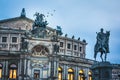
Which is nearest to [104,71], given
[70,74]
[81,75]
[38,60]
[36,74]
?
[38,60]

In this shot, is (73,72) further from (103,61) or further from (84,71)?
(103,61)

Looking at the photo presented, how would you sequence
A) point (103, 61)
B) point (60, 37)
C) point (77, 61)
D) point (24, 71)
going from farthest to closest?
1. point (60, 37)
2. point (77, 61)
3. point (24, 71)
4. point (103, 61)

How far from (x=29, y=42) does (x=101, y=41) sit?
34414 mm

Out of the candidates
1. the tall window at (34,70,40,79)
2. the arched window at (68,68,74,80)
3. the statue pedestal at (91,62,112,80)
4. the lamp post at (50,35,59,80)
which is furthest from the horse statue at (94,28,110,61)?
the arched window at (68,68,74,80)

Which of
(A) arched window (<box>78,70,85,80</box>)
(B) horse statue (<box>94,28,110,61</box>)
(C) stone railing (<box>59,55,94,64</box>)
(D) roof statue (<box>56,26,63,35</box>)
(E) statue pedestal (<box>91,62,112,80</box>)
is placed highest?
(D) roof statue (<box>56,26,63,35</box>)

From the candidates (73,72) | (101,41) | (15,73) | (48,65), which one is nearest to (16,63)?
(15,73)

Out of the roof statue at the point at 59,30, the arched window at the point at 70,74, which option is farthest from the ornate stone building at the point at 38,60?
the roof statue at the point at 59,30

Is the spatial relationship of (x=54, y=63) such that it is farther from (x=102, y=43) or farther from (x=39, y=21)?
(x=102, y=43)

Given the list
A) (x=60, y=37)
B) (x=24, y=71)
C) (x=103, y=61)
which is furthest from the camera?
(x=60, y=37)

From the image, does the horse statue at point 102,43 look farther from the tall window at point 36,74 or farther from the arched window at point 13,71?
the arched window at point 13,71

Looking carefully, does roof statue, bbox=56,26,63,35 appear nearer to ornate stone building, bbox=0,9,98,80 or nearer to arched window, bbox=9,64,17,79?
ornate stone building, bbox=0,9,98,80

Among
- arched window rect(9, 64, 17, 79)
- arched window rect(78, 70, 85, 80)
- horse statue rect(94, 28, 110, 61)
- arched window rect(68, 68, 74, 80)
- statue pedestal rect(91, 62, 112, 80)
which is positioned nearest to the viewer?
statue pedestal rect(91, 62, 112, 80)

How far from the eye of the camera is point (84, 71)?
82438mm

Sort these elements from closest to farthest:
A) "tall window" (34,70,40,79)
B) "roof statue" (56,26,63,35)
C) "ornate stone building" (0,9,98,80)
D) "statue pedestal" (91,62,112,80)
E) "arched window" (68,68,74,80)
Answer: "statue pedestal" (91,62,112,80)
"ornate stone building" (0,9,98,80)
"tall window" (34,70,40,79)
"arched window" (68,68,74,80)
"roof statue" (56,26,63,35)
